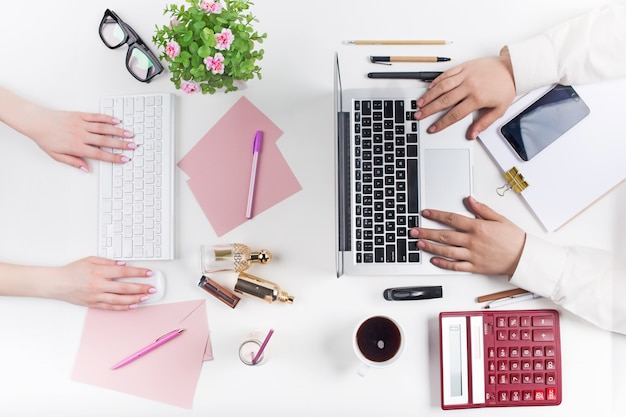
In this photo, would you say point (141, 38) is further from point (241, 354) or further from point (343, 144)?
point (241, 354)

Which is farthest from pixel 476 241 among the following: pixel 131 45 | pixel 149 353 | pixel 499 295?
pixel 131 45

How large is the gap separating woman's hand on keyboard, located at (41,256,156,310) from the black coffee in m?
0.44

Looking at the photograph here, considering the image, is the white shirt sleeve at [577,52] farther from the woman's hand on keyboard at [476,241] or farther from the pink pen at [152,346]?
the pink pen at [152,346]

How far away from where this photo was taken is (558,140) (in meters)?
0.94

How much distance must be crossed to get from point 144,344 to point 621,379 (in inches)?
38.3

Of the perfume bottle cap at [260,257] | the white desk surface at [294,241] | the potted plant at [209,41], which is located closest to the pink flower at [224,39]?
the potted plant at [209,41]

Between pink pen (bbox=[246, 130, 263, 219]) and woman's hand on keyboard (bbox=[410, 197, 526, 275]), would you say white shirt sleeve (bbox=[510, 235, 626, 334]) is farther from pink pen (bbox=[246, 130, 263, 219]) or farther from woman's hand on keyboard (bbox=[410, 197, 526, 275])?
pink pen (bbox=[246, 130, 263, 219])

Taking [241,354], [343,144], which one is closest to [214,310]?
[241,354]

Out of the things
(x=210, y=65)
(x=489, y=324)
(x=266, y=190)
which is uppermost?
(x=210, y=65)

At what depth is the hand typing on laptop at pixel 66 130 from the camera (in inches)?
38.7

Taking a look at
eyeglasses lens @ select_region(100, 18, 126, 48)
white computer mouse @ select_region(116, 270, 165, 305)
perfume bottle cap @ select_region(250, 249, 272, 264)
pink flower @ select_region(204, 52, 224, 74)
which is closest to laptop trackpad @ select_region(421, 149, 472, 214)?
perfume bottle cap @ select_region(250, 249, 272, 264)

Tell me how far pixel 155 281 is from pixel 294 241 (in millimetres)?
298

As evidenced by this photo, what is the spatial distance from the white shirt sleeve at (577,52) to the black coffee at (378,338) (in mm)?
532

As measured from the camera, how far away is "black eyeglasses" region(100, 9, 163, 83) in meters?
0.98
